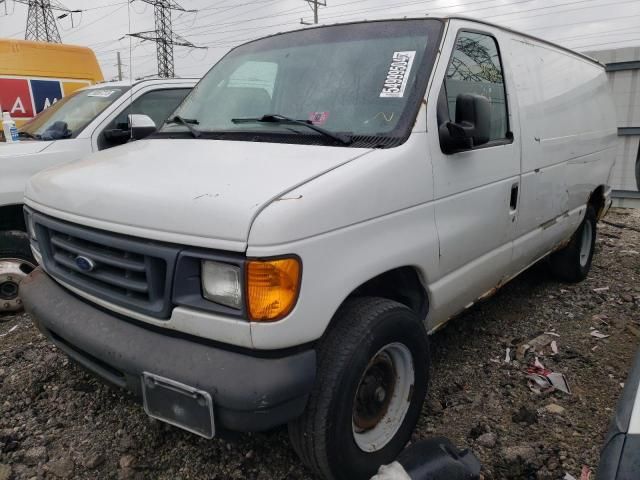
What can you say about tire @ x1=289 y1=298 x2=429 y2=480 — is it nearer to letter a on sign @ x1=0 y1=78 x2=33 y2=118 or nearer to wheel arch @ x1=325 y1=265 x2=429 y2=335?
wheel arch @ x1=325 y1=265 x2=429 y2=335

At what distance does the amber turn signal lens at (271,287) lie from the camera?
5.69ft

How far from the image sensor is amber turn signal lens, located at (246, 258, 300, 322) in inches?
68.3

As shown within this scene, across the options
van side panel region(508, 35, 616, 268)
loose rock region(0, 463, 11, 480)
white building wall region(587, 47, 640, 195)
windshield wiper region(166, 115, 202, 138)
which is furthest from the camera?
white building wall region(587, 47, 640, 195)

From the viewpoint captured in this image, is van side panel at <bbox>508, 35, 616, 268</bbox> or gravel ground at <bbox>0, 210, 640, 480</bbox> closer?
gravel ground at <bbox>0, 210, 640, 480</bbox>

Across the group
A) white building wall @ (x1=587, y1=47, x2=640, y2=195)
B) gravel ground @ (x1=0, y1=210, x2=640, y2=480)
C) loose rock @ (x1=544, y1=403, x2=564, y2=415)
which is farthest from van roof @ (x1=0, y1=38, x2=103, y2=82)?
white building wall @ (x1=587, y1=47, x2=640, y2=195)

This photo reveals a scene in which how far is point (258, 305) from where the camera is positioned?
5.79ft

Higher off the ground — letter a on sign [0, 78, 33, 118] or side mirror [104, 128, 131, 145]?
letter a on sign [0, 78, 33, 118]

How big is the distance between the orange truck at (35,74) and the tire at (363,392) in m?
6.33

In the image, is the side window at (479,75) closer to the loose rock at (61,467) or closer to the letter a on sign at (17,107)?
the loose rock at (61,467)

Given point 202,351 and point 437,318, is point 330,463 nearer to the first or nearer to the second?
point 202,351

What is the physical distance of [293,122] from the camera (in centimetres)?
252

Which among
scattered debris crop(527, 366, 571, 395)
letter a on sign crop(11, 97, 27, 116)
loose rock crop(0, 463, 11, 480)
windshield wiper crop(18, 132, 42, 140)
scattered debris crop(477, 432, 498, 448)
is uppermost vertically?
letter a on sign crop(11, 97, 27, 116)

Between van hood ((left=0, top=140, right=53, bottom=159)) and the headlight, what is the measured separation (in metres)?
3.06

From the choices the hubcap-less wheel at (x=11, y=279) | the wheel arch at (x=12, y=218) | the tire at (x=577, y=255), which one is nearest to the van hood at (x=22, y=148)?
the wheel arch at (x=12, y=218)
